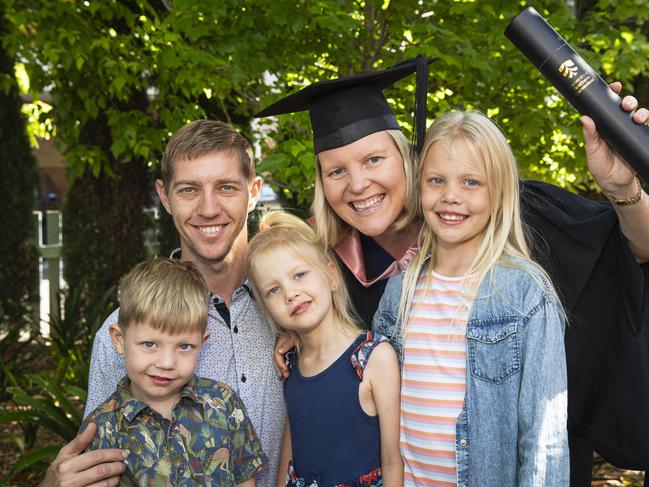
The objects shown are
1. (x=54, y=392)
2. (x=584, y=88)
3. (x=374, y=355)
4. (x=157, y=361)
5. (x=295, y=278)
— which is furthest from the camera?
(x=54, y=392)

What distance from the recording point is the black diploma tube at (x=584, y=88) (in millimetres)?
1852

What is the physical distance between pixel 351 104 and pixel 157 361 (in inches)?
47.8

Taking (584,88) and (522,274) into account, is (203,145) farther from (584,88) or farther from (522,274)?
(584,88)

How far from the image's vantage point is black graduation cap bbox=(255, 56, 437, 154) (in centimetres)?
267

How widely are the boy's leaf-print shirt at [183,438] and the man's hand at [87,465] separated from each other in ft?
0.11

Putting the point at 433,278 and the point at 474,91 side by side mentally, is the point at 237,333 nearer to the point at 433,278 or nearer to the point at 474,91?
the point at 433,278

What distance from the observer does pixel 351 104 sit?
107 inches

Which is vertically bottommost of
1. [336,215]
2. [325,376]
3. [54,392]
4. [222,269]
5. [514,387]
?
[514,387]

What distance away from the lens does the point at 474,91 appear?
4473mm

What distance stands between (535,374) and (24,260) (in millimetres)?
7122

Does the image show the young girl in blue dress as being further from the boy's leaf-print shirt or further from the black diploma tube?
the black diploma tube

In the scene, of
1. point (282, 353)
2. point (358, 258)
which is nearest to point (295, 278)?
point (282, 353)

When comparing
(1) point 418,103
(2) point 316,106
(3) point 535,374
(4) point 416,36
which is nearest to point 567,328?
(3) point 535,374

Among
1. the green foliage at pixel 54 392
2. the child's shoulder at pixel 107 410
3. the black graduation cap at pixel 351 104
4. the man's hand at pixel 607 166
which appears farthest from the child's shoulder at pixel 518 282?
the green foliage at pixel 54 392
